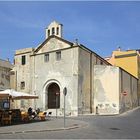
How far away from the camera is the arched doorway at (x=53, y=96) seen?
4278 cm

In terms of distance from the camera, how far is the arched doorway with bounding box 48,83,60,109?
4278 cm

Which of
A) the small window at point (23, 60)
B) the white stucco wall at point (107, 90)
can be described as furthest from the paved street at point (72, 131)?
the small window at point (23, 60)

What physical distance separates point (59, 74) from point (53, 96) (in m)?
3.42

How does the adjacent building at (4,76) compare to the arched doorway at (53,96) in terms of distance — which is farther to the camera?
the adjacent building at (4,76)

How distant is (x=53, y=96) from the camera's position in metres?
43.8

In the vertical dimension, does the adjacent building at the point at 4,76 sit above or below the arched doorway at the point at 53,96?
above

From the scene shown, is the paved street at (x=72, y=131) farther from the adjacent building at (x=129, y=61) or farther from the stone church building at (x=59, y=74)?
the adjacent building at (x=129, y=61)

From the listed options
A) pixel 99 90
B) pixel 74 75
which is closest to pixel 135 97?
pixel 99 90

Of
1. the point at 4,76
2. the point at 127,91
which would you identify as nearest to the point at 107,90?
the point at 127,91

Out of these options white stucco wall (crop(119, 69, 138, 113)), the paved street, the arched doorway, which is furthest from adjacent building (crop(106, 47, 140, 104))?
the paved street

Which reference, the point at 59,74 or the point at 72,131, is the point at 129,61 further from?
the point at 72,131

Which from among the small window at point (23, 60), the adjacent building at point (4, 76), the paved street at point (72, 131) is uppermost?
the small window at point (23, 60)

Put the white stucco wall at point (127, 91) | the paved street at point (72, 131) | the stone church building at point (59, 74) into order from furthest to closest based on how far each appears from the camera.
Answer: the white stucco wall at point (127, 91) < the stone church building at point (59, 74) < the paved street at point (72, 131)

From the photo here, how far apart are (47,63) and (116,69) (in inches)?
342
